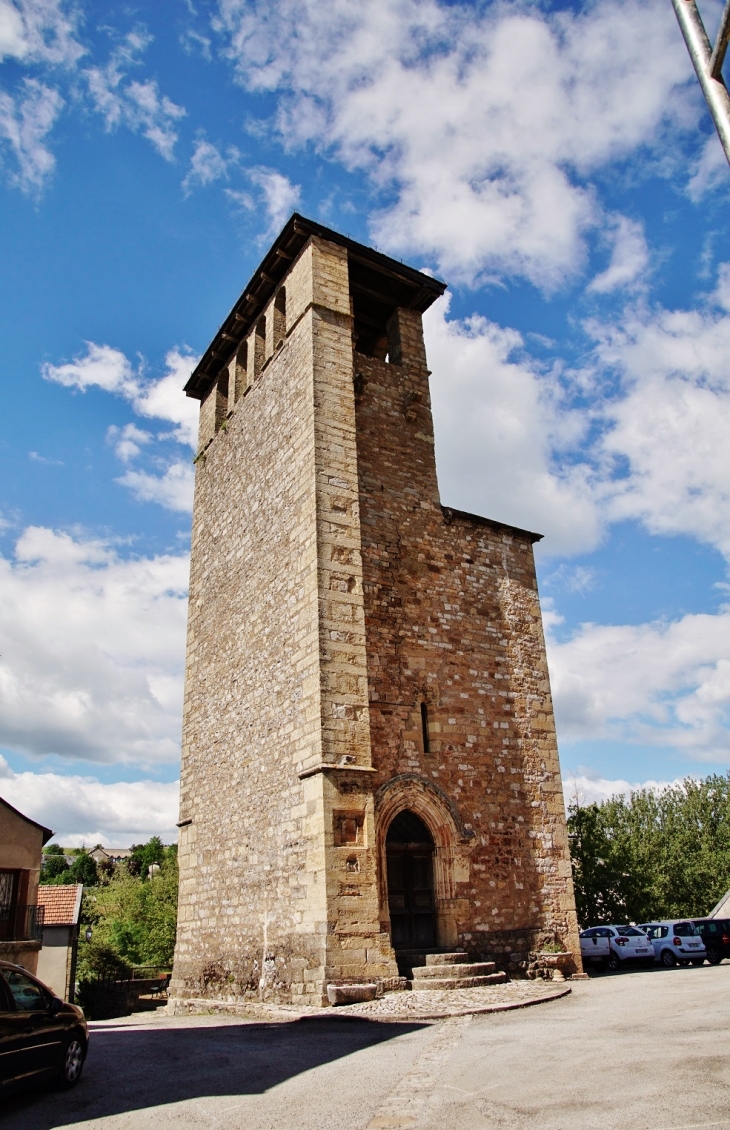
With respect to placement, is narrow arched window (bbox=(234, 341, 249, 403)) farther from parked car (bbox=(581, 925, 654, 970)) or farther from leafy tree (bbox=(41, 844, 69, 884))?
leafy tree (bbox=(41, 844, 69, 884))

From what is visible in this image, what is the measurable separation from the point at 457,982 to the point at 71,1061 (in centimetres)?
581

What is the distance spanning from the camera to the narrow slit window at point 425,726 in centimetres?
1277

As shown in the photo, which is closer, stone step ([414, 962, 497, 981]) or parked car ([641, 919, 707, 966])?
stone step ([414, 962, 497, 981])

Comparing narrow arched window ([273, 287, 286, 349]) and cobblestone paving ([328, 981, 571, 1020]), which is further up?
narrow arched window ([273, 287, 286, 349])

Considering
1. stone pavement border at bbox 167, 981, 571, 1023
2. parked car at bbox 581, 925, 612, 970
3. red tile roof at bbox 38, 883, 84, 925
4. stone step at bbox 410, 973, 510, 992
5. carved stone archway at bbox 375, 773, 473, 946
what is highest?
carved stone archway at bbox 375, 773, 473, 946

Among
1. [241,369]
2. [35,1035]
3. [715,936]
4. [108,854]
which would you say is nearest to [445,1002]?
[35,1035]

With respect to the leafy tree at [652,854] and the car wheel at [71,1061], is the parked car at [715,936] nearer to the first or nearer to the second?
the leafy tree at [652,854]

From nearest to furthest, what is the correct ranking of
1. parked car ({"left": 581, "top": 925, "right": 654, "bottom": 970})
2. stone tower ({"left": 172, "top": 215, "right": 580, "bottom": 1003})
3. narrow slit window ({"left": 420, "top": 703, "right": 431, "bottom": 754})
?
1. stone tower ({"left": 172, "top": 215, "right": 580, "bottom": 1003})
2. narrow slit window ({"left": 420, "top": 703, "right": 431, "bottom": 754})
3. parked car ({"left": 581, "top": 925, "right": 654, "bottom": 970})

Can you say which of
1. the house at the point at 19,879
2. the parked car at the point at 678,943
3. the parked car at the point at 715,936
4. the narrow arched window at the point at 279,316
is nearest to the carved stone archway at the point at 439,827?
the house at the point at 19,879

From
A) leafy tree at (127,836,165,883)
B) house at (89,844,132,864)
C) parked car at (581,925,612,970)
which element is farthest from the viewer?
house at (89,844,132,864)

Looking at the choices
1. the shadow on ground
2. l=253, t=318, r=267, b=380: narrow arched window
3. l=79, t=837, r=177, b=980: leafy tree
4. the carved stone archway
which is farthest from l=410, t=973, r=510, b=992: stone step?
l=79, t=837, r=177, b=980: leafy tree

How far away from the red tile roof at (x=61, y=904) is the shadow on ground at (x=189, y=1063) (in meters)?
13.0

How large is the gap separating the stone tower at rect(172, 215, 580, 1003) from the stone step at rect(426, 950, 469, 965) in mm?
582

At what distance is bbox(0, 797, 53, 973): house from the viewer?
14.8 m
